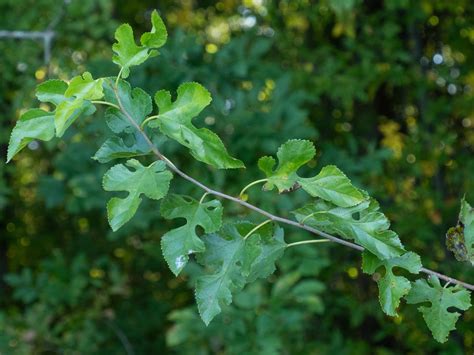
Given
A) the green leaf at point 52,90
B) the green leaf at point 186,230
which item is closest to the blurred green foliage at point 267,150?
the green leaf at point 186,230

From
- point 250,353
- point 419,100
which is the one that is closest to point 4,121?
point 250,353

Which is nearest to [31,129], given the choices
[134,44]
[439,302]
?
[134,44]

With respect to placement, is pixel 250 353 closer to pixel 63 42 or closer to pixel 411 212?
pixel 411 212

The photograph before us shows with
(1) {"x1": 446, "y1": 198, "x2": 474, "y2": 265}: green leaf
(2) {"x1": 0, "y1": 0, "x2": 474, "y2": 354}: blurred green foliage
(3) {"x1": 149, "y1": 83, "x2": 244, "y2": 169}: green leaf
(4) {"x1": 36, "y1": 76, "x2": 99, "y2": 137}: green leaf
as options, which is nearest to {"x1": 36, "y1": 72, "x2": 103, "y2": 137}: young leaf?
(4) {"x1": 36, "y1": 76, "x2": 99, "y2": 137}: green leaf

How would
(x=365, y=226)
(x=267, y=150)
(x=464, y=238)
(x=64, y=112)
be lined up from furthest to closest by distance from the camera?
(x=267, y=150) < (x=464, y=238) < (x=365, y=226) < (x=64, y=112)

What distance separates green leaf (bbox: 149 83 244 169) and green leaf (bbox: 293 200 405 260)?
15 cm

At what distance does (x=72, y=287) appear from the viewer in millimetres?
4270

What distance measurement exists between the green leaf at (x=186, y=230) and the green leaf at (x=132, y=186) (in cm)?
6

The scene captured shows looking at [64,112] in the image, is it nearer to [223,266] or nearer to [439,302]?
[223,266]

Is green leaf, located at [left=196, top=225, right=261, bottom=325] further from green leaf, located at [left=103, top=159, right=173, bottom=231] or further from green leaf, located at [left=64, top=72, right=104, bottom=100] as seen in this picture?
green leaf, located at [left=64, top=72, right=104, bottom=100]

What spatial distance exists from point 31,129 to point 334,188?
40 cm

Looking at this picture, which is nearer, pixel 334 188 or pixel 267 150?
pixel 334 188

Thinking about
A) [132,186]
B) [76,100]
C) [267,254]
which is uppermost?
[76,100]

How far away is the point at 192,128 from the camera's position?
1.16 metres
